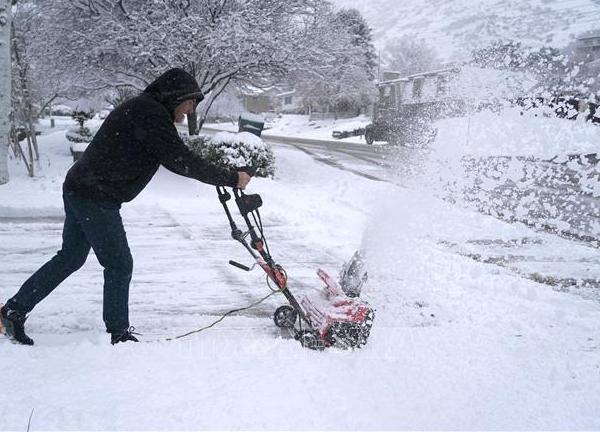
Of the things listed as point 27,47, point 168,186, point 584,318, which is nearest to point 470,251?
point 584,318

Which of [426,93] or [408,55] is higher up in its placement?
[408,55]

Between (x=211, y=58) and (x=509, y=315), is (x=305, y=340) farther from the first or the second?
(x=211, y=58)

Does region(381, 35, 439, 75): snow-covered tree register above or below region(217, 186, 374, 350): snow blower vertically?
above

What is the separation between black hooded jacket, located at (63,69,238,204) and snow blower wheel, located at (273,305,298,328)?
1095 mm

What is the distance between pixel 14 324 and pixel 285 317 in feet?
5.68

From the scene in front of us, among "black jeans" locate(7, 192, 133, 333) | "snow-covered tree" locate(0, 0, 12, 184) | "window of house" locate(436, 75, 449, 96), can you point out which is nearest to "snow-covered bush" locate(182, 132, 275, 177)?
"snow-covered tree" locate(0, 0, 12, 184)

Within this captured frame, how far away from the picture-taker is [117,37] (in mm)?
11055

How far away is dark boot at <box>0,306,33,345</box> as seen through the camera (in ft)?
9.71

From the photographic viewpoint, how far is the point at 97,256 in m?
2.87

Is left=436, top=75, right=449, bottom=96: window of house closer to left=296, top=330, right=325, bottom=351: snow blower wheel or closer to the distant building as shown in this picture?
the distant building

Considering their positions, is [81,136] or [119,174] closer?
[119,174]

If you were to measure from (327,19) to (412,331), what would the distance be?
12116 mm

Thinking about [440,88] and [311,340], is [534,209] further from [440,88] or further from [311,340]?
[311,340]

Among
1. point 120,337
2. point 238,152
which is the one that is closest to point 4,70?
point 238,152
